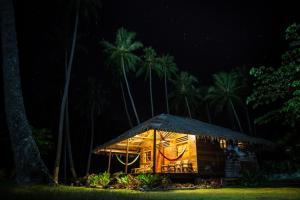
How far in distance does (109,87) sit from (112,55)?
9134 millimetres

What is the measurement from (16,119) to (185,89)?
118 ft

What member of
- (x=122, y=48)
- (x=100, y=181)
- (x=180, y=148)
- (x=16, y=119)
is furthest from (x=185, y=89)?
(x=16, y=119)

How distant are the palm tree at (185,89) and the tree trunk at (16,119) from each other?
3533 centimetres

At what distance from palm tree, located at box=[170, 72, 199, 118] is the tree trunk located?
116 feet

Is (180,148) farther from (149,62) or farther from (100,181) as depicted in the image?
(149,62)

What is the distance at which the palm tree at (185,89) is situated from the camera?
149 feet

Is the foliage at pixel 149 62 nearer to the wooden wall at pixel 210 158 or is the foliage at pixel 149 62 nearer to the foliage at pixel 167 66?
the foliage at pixel 167 66

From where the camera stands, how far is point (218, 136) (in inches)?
661

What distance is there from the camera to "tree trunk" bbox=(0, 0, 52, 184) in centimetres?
1048

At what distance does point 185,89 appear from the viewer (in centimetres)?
4519

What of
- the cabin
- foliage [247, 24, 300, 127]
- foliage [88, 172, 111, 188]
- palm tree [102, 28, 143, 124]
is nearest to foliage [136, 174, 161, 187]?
foliage [88, 172, 111, 188]

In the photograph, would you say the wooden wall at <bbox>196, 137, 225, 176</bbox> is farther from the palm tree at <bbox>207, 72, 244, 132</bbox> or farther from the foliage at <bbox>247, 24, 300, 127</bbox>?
the palm tree at <bbox>207, 72, 244, 132</bbox>

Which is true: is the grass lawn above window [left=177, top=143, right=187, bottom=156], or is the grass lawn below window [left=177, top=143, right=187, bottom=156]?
below

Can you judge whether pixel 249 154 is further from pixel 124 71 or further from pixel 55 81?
pixel 55 81
